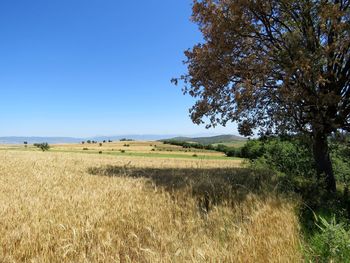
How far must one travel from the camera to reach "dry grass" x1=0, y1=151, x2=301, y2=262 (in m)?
5.25

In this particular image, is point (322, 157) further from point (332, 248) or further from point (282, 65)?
point (332, 248)

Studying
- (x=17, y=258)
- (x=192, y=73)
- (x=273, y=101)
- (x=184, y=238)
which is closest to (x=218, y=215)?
(x=184, y=238)

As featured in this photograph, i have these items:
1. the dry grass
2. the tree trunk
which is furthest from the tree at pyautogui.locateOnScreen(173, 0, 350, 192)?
the dry grass

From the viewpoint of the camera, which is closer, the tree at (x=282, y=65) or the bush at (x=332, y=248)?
the bush at (x=332, y=248)

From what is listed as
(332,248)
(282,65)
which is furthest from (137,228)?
(282,65)

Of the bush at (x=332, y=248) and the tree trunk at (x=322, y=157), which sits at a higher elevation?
the tree trunk at (x=322, y=157)

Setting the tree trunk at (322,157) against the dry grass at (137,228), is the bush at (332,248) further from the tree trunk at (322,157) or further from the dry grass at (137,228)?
the tree trunk at (322,157)

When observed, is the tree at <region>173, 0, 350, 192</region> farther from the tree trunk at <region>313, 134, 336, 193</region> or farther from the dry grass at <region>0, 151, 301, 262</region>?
the dry grass at <region>0, 151, 301, 262</region>

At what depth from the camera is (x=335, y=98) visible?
1394 cm

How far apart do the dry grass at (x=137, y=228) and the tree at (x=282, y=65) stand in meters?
7.32

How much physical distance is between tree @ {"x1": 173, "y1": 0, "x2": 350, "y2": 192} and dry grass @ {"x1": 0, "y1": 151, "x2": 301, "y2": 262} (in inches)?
288

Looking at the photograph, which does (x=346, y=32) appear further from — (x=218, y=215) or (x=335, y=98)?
(x=218, y=215)

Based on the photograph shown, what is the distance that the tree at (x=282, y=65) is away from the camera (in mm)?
14484

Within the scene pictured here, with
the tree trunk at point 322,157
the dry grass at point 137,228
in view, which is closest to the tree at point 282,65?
the tree trunk at point 322,157
